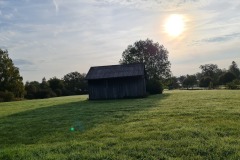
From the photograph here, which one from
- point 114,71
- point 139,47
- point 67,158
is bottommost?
point 67,158

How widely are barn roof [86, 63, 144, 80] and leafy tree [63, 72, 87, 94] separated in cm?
5625

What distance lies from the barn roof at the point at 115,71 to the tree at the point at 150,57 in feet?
76.4

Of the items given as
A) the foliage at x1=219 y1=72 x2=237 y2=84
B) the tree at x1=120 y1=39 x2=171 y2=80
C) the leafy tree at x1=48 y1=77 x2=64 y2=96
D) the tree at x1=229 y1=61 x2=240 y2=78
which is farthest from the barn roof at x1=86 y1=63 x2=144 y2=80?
the tree at x1=229 y1=61 x2=240 y2=78

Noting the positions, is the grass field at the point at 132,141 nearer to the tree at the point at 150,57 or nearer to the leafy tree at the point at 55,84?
the tree at the point at 150,57

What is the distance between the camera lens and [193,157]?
254 inches

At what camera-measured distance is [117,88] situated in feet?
120

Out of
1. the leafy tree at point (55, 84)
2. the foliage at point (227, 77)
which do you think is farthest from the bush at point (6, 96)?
the foliage at point (227, 77)

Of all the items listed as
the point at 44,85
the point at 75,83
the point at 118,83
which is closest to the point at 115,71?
the point at 118,83

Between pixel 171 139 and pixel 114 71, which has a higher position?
pixel 114 71

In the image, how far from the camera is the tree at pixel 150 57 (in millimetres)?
61734

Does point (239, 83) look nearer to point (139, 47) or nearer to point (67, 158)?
point (139, 47)

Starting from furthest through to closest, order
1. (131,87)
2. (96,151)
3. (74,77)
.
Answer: (74,77) → (131,87) → (96,151)

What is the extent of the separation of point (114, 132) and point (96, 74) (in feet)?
90.0

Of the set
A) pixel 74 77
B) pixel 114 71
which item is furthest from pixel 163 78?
pixel 74 77
